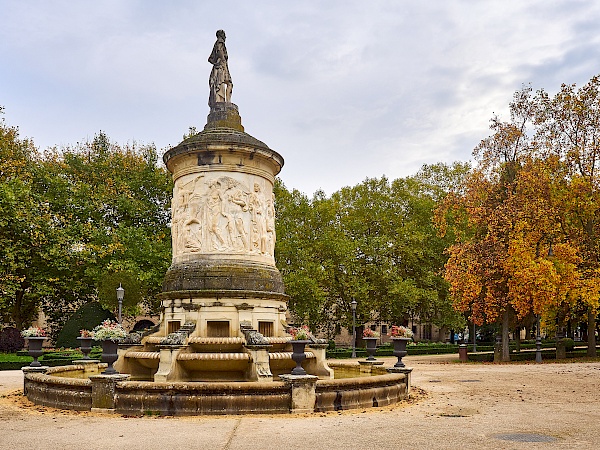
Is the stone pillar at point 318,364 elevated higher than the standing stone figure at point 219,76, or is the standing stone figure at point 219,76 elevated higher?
the standing stone figure at point 219,76

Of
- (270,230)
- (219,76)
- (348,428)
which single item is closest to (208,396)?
(348,428)

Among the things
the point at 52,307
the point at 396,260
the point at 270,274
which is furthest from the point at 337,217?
the point at 270,274

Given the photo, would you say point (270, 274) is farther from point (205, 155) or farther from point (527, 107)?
point (527, 107)

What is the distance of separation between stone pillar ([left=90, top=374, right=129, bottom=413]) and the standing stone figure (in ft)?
31.9

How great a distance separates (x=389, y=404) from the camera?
14383 millimetres

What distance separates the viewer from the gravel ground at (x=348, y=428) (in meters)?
9.38

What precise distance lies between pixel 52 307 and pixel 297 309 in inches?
651

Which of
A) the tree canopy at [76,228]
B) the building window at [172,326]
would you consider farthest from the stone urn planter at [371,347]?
the tree canopy at [76,228]

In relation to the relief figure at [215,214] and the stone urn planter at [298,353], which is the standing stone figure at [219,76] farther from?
the stone urn planter at [298,353]

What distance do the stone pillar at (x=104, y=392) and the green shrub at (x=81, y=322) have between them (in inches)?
972

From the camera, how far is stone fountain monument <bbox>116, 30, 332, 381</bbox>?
15797mm

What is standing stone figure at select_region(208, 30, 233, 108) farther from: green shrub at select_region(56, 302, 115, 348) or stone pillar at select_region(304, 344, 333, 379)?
green shrub at select_region(56, 302, 115, 348)

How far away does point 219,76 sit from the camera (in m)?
19.5

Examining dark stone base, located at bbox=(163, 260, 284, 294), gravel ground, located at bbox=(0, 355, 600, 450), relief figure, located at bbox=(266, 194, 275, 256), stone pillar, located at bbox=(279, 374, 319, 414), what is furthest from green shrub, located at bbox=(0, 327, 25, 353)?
stone pillar, located at bbox=(279, 374, 319, 414)
